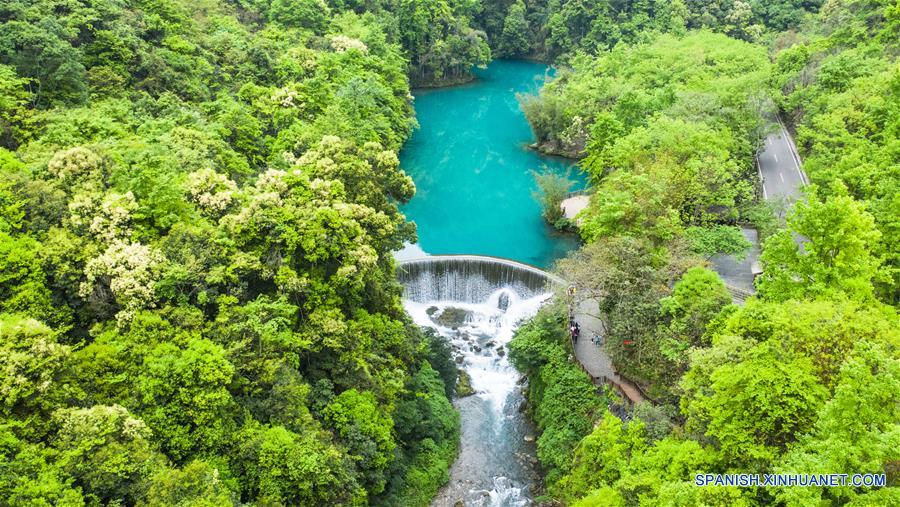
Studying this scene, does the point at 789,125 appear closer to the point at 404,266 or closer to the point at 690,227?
the point at 690,227

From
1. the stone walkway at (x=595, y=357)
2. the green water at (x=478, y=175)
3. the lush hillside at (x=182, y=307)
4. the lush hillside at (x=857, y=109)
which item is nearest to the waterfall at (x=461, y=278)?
the green water at (x=478, y=175)

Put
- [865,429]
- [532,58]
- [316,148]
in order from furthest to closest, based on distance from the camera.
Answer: [532,58] < [316,148] < [865,429]

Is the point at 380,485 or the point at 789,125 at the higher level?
the point at 789,125

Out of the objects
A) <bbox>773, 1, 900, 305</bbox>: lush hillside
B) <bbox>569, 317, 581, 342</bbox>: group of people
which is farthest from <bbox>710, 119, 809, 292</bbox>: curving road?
<bbox>569, 317, 581, 342</bbox>: group of people

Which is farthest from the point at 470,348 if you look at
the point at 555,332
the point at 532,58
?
the point at 532,58

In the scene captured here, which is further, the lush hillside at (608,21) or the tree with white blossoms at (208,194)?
the lush hillside at (608,21)

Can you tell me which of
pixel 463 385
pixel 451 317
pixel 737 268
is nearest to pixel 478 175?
pixel 451 317

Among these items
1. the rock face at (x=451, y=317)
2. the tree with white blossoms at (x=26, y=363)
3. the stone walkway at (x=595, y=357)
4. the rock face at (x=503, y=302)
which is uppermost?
the tree with white blossoms at (x=26, y=363)

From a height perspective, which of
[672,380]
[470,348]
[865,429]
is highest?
[865,429]

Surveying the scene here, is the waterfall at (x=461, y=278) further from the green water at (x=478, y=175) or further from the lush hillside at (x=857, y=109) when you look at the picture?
the lush hillside at (x=857, y=109)
